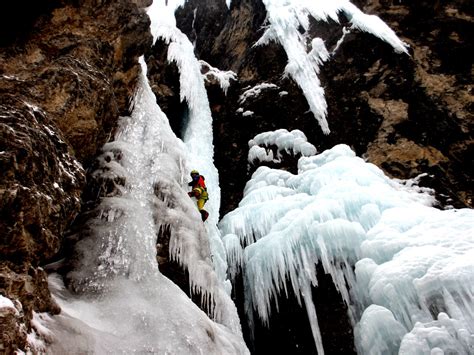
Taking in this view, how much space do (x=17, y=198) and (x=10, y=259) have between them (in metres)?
0.38

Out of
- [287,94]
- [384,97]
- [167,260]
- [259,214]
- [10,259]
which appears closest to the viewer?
[10,259]

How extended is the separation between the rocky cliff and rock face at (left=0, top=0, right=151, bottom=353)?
0.01 m

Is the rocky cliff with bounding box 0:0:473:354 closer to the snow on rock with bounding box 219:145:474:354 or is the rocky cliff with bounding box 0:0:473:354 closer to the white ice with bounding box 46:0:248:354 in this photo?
the white ice with bounding box 46:0:248:354

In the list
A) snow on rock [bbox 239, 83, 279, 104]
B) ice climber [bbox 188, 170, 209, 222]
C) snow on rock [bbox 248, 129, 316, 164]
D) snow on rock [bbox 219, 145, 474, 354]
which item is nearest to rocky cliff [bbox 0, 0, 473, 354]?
snow on rock [bbox 239, 83, 279, 104]

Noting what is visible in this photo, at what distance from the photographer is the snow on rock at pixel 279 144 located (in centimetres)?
911

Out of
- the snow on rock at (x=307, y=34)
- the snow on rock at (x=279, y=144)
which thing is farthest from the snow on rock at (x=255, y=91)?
the snow on rock at (x=279, y=144)

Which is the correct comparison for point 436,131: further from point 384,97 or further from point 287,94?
point 287,94

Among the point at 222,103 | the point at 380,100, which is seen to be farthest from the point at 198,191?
the point at 380,100

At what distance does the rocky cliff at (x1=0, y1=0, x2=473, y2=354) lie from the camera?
2734mm

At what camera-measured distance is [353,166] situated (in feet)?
24.0

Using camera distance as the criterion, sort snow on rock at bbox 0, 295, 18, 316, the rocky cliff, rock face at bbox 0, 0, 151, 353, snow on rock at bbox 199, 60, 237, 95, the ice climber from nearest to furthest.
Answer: snow on rock at bbox 0, 295, 18, 316, rock face at bbox 0, 0, 151, 353, the rocky cliff, the ice climber, snow on rock at bbox 199, 60, 237, 95

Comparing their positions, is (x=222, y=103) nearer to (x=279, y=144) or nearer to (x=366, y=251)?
(x=279, y=144)

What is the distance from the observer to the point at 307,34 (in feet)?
36.2

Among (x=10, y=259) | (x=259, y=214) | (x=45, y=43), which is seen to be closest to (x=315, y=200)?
(x=259, y=214)
